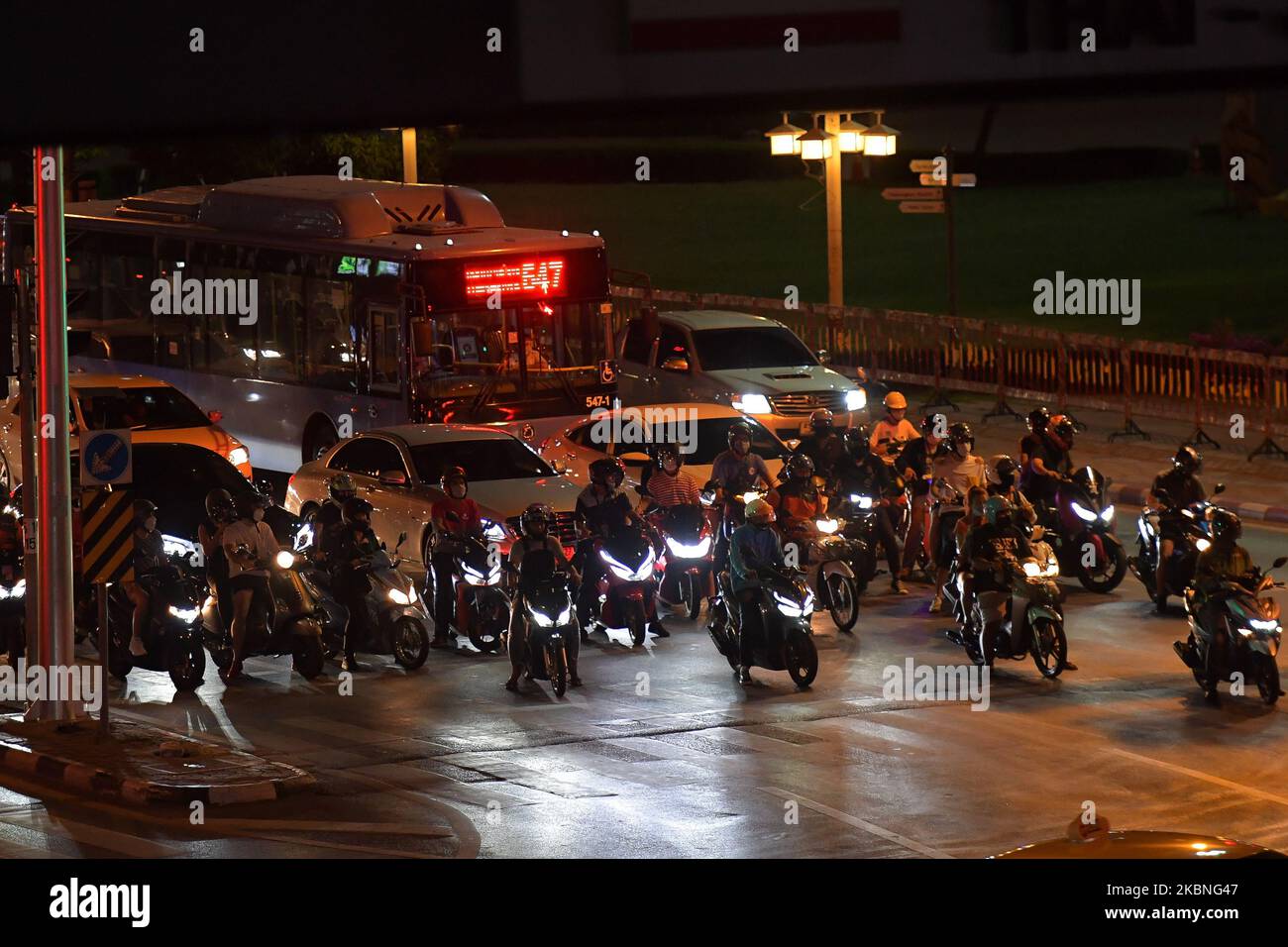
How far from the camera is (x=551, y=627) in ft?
54.7

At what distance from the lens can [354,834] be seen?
12.6 m

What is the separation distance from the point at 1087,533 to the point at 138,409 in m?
10.5

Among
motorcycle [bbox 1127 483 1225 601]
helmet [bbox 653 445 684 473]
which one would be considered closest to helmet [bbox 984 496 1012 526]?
motorcycle [bbox 1127 483 1225 601]

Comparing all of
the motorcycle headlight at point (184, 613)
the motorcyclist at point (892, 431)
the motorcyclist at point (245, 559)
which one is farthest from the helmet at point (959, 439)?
the motorcycle headlight at point (184, 613)

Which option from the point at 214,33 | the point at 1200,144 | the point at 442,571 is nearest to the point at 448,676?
the point at 442,571

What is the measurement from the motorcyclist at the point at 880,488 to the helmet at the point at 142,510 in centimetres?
648

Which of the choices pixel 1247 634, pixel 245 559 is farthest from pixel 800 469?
pixel 245 559

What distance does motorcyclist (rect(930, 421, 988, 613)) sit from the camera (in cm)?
2002

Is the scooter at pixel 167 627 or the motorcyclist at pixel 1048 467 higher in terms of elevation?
the motorcyclist at pixel 1048 467

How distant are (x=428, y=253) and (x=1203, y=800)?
45.9 feet

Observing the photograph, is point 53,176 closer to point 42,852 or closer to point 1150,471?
point 42,852

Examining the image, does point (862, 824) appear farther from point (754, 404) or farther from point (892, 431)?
point (754, 404)

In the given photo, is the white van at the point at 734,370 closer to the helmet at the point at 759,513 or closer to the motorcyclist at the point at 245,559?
the helmet at the point at 759,513

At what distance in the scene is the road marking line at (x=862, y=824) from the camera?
12.1 m
